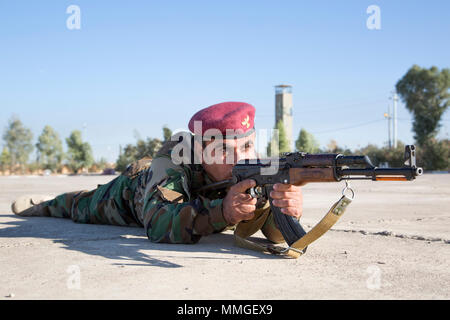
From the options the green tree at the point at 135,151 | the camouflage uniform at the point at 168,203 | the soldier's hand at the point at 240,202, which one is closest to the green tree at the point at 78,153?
the green tree at the point at 135,151

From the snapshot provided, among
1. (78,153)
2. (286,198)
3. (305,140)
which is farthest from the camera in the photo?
(78,153)

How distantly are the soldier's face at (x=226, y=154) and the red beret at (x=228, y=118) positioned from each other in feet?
0.23

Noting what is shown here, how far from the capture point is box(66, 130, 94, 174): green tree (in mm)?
62531

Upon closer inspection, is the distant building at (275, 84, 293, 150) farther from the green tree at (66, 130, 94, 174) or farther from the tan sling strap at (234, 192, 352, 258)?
the tan sling strap at (234, 192, 352, 258)

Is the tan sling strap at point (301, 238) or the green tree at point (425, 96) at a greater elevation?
the green tree at point (425, 96)

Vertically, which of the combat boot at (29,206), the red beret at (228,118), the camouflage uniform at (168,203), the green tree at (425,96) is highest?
the green tree at (425,96)

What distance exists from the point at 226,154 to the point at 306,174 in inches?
37.2

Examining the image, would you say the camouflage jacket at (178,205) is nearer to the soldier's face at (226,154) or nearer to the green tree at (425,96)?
the soldier's face at (226,154)

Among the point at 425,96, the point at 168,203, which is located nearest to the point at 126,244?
the point at 168,203

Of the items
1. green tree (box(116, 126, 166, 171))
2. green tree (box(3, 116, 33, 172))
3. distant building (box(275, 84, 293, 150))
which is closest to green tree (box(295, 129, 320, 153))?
distant building (box(275, 84, 293, 150))

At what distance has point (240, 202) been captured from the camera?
3.25m

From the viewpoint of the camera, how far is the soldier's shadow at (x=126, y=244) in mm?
3287

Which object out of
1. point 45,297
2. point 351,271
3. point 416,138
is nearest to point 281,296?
point 351,271

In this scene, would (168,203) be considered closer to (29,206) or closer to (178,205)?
(178,205)
